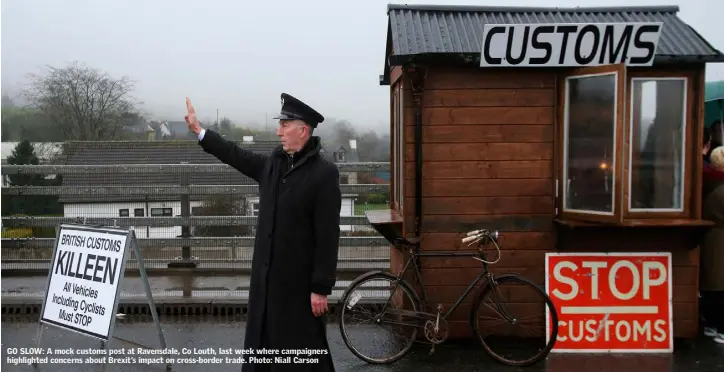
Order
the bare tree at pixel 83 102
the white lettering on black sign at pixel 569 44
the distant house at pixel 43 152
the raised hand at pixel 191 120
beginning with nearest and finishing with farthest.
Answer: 1. the raised hand at pixel 191 120
2. the white lettering on black sign at pixel 569 44
3. the distant house at pixel 43 152
4. the bare tree at pixel 83 102

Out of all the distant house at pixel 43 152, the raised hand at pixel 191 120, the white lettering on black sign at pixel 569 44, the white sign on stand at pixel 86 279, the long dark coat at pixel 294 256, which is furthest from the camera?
the distant house at pixel 43 152

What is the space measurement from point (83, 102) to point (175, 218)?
18.7 meters

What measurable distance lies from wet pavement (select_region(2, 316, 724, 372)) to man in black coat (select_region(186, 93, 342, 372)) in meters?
1.34

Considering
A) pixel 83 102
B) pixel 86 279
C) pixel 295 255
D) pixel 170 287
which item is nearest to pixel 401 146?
pixel 295 255

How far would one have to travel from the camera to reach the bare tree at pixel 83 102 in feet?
76.2

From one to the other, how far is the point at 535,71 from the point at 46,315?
15.9 feet

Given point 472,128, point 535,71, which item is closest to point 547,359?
point 472,128

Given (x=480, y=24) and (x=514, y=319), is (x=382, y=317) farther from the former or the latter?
(x=480, y=24)

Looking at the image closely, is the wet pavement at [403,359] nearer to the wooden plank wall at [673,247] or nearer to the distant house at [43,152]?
the wooden plank wall at [673,247]

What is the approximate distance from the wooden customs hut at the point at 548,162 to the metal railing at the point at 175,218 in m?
2.74

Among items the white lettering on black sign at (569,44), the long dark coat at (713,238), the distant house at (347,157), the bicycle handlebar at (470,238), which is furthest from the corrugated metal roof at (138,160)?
the long dark coat at (713,238)

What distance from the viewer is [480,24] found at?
6.01m

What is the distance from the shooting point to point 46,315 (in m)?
5.26

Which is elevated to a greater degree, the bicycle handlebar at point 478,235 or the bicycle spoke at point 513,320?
the bicycle handlebar at point 478,235
